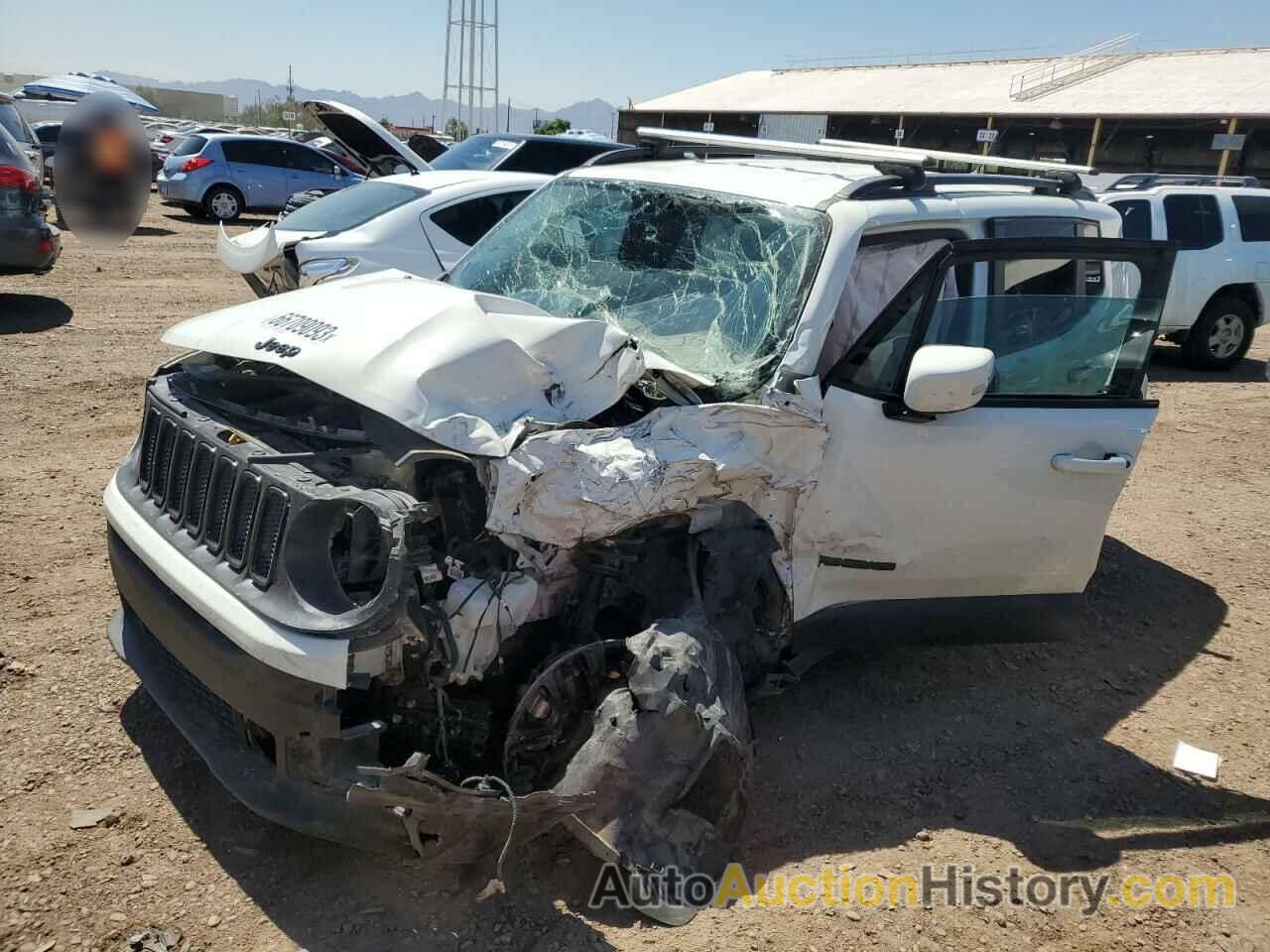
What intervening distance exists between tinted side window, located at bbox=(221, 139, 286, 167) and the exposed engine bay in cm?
1742

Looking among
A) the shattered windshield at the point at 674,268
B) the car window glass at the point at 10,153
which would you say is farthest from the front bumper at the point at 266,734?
the car window glass at the point at 10,153

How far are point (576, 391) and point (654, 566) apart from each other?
617mm

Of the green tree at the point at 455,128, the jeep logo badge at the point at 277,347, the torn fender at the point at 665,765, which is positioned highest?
the green tree at the point at 455,128

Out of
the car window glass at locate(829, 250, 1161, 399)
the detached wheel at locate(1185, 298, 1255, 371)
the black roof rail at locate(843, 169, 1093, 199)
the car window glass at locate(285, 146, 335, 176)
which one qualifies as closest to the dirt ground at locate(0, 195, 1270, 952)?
the car window glass at locate(829, 250, 1161, 399)

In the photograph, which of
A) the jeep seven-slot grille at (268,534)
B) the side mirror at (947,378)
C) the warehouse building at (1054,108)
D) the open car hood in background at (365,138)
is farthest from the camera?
the warehouse building at (1054,108)

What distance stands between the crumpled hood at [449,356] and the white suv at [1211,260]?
30.7ft

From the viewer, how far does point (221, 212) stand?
18938 mm

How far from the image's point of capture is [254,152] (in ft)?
62.0

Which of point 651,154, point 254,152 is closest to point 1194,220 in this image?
point 651,154

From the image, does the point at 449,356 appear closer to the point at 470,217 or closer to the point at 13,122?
the point at 470,217

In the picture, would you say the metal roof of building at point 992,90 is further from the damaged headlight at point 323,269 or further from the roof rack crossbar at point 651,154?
the roof rack crossbar at point 651,154

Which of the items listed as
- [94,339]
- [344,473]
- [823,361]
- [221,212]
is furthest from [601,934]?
[221,212]

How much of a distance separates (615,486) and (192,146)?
61.7 ft

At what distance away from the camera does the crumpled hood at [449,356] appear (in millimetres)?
2879
